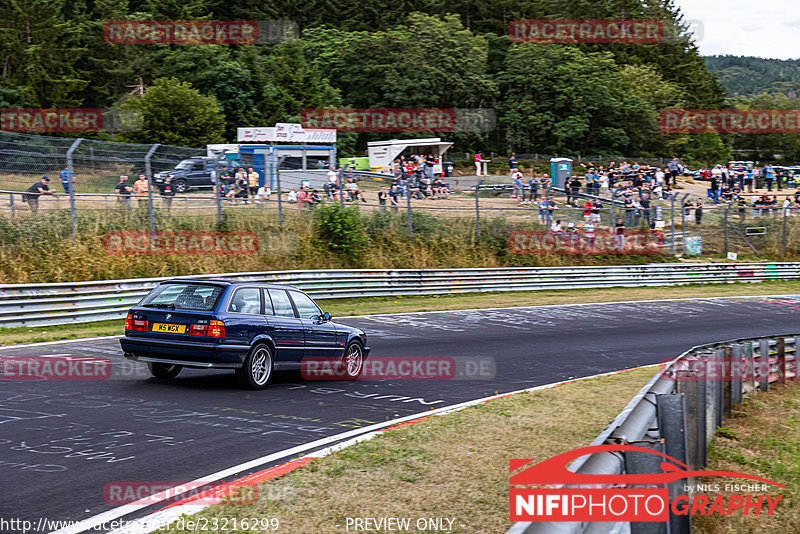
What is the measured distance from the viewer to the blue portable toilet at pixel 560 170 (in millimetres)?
45969

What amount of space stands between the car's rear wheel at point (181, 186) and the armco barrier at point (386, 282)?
9.30 ft

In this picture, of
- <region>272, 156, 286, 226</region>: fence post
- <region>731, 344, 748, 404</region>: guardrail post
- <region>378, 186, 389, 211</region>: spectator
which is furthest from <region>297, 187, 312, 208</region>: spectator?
<region>731, 344, 748, 404</region>: guardrail post

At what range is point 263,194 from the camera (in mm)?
22875

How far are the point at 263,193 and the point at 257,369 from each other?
1288 cm

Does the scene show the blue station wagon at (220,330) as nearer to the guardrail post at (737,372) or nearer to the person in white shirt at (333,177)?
the guardrail post at (737,372)

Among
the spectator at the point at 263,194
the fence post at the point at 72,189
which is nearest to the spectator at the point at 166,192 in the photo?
the fence post at the point at 72,189

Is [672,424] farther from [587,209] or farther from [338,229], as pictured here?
[587,209]

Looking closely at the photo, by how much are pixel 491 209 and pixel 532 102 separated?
4349 centimetres

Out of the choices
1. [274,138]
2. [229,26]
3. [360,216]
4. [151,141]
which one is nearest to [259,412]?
[360,216]

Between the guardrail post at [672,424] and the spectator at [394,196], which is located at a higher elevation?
the spectator at [394,196]

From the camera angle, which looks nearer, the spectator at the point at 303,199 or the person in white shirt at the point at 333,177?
the spectator at the point at 303,199

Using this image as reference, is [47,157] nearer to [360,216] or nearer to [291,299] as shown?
[291,299]

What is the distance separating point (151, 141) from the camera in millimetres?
45688

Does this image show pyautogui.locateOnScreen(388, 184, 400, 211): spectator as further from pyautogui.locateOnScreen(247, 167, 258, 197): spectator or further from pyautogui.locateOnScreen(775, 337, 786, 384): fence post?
pyautogui.locateOnScreen(775, 337, 786, 384): fence post
